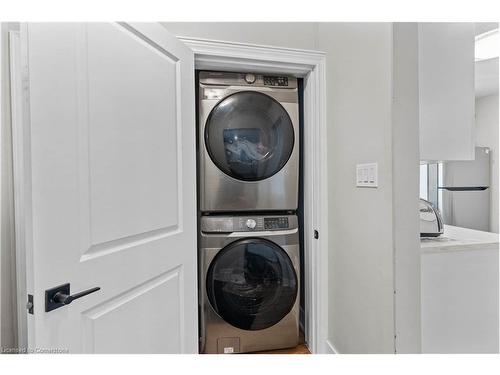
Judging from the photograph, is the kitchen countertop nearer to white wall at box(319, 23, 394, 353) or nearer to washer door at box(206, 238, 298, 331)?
white wall at box(319, 23, 394, 353)

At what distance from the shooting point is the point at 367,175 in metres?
1.24

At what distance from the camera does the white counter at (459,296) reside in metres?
1.22

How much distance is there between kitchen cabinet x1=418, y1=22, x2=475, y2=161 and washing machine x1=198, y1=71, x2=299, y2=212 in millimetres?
716

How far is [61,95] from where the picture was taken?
842 millimetres

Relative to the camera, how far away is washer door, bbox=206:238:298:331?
1690mm

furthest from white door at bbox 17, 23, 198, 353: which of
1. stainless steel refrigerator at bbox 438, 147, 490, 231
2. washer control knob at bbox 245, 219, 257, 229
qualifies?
stainless steel refrigerator at bbox 438, 147, 490, 231

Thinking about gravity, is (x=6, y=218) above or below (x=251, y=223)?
above

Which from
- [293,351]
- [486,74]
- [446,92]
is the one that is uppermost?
[486,74]

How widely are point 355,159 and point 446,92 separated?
20.8 inches

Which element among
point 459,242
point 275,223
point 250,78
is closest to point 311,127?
point 250,78

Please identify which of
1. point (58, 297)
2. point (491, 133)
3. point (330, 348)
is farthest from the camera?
point (491, 133)

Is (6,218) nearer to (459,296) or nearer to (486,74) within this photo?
(459,296)

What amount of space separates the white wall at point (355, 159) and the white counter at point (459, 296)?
0.54ft

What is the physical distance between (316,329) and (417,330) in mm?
664
